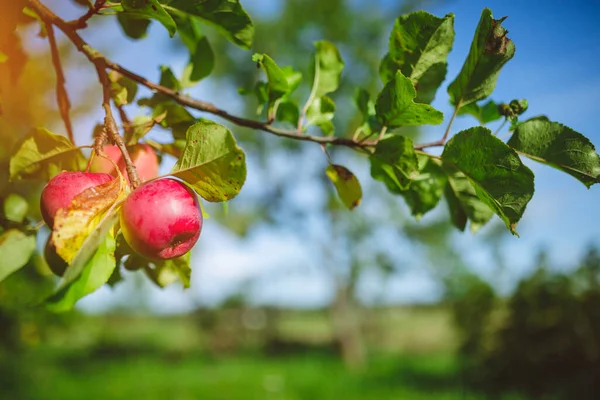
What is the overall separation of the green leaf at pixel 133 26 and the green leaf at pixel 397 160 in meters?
0.54

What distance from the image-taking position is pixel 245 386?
22.1 ft

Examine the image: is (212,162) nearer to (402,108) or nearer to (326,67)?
(402,108)

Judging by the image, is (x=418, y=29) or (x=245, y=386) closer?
(x=418, y=29)

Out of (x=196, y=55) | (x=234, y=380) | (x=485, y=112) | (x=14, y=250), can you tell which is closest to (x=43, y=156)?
(x=14, y=250)

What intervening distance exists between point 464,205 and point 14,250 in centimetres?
77

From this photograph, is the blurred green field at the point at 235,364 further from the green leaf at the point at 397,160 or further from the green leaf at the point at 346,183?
the green leaf at the point at 397,160

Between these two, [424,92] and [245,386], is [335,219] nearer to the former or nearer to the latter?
[245,386]

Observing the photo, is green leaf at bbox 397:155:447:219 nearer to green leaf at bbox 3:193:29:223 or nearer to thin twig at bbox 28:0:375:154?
thin twig at bbox 28:0:375:154

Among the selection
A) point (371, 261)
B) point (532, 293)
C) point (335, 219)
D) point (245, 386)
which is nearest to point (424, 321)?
point (371, 261)

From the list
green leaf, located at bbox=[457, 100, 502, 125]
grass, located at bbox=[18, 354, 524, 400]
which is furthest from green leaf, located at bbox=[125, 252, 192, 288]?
grass, located at bbox=[18, 354, 524, 400]

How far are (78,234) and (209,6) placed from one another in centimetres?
46

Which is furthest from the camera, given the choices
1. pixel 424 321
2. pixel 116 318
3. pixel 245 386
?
pixel 116 318

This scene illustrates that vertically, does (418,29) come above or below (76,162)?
above

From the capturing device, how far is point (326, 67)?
984mm
